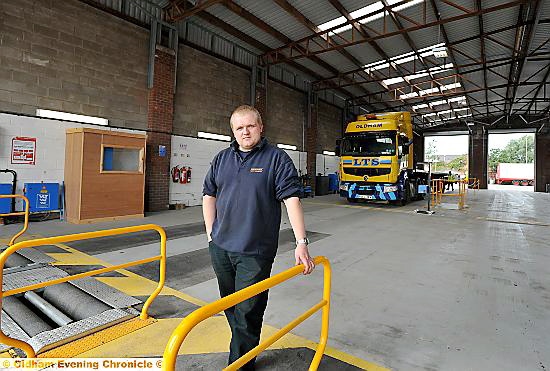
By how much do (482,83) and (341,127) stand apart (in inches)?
348

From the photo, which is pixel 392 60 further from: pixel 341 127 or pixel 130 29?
pixel 130 29

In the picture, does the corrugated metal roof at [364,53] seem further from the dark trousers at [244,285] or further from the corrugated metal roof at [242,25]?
the dark trousers at [244,285]

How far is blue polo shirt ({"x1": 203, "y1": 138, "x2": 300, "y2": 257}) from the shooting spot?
6.57ft

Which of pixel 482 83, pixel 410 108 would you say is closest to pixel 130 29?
pixel 482 83

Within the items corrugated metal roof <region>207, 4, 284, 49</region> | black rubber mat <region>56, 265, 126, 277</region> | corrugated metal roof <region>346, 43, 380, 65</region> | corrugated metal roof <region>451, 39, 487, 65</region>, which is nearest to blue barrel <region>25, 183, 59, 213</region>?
black rubber mat <region>56, 265, 126, 277</region>

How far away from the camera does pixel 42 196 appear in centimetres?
773

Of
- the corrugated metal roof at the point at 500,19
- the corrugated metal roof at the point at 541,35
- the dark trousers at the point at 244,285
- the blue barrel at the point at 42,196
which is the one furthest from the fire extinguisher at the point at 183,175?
the corrugated metal roof at the point at 541,35

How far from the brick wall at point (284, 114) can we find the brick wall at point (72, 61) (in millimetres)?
6900

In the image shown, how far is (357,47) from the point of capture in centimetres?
1424

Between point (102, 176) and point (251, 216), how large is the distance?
7.39m

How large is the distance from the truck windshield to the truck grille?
0.54 metres

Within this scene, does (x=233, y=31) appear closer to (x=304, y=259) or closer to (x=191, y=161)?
(x=191, y=161)

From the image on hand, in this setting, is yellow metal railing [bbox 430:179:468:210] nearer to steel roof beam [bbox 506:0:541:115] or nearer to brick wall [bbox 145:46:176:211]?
steel roof beam [bbox 506:0:541:115]

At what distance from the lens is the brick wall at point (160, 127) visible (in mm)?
10148
